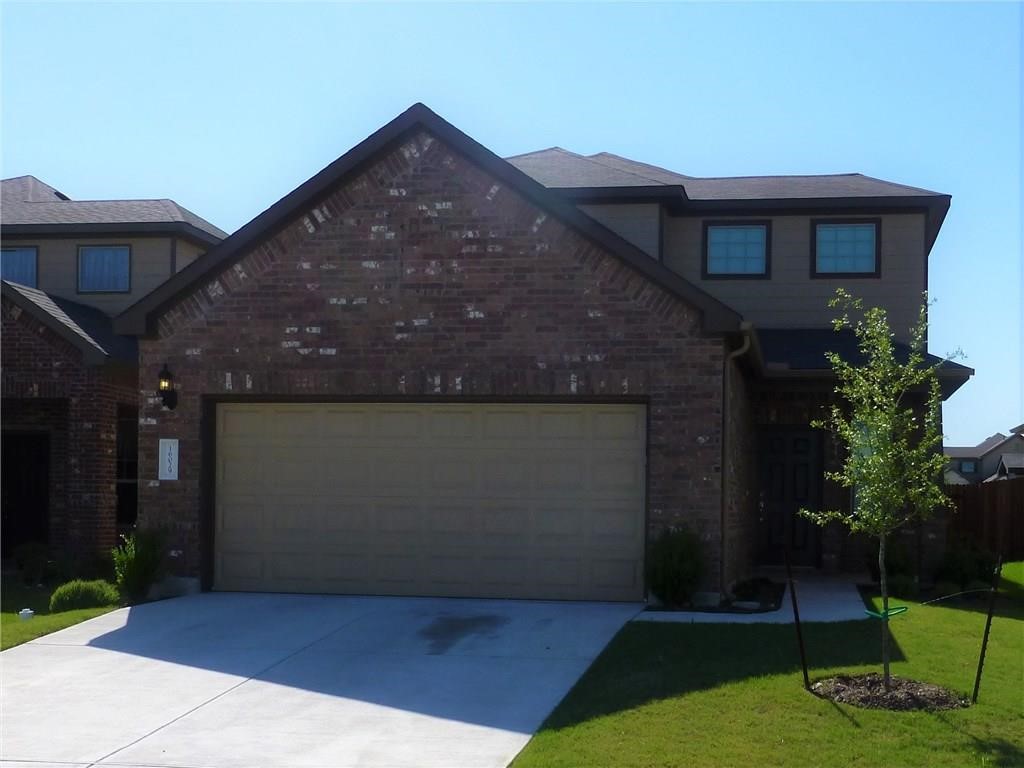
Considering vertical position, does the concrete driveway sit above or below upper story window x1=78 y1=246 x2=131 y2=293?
below

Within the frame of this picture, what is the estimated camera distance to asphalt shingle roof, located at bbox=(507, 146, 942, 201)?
18594 millimetres

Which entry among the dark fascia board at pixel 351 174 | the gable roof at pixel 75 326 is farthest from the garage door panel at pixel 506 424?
the gable roof at pixel 75 326

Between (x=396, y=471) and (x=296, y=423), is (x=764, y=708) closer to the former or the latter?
(x=396, y=471)

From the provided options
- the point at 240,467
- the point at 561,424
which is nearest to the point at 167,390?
the point at 240,467

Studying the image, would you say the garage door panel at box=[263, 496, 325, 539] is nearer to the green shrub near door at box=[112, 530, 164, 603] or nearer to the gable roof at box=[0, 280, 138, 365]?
the green shrub near door at box=[112, 530, 164, 603]

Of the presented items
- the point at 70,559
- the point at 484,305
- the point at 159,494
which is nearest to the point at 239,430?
the point at 159,494

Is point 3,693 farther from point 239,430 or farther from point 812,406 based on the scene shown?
point 812,406

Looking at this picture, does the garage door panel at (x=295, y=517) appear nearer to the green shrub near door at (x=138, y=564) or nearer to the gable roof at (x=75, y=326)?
the green shrub near door at (x=138, y=564)

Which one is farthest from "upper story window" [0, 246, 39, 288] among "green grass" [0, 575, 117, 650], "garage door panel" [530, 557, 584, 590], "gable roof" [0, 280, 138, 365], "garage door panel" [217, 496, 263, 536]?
"garage door panel" [530, 557, 584, 590]

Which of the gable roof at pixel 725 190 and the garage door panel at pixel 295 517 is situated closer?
the garage door panel at pixel 295 517

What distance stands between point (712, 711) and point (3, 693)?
5719 millimetres

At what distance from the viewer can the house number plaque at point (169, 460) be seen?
14.4 metres

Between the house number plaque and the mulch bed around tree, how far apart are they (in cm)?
845

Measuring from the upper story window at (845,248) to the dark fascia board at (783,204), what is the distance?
25cm
